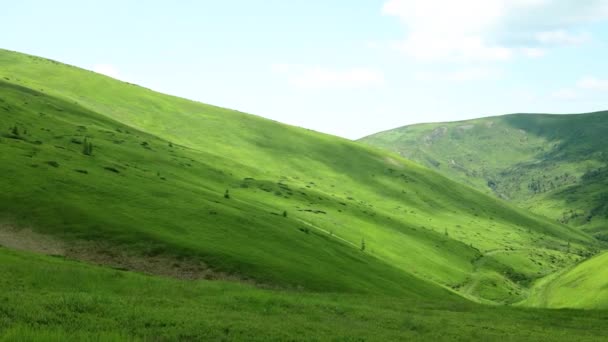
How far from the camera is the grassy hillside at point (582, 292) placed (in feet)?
362

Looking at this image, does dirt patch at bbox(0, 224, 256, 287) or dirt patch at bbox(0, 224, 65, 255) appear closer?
dirt patch at bbox(0, 224, 65, 255)

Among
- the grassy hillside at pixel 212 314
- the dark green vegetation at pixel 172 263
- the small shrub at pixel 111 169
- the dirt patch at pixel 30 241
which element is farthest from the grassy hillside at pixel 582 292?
the dirt patch at pixel 30 241

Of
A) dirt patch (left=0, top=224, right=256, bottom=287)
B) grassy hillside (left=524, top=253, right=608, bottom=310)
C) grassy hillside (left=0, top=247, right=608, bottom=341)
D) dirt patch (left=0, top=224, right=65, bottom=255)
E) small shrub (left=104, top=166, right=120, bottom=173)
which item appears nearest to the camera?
grassy hillside (left=0, top=247, right=608, bottom=341)

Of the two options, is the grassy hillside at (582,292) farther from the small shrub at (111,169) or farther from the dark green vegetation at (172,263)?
Result: the small shrub at (111,169)

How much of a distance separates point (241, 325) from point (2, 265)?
21882 mm

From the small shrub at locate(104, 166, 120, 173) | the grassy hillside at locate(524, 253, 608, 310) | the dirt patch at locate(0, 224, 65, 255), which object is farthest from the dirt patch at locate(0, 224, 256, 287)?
the grassy hillside at locate(524, 253, 608, 310)

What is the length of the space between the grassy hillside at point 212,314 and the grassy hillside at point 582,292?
6167 cm

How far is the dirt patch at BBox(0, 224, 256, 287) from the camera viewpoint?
59.8m

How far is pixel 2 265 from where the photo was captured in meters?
41.3

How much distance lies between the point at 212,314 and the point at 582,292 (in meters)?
115

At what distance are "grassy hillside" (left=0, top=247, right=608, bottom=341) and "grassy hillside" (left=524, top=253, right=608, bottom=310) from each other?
2428 inches

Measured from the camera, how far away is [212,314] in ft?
113

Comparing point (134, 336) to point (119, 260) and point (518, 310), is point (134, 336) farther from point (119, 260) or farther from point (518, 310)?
point (518, 310)

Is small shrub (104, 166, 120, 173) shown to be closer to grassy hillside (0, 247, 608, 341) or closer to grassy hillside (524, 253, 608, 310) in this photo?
grassy hillside (0, 247, 608, 341)
